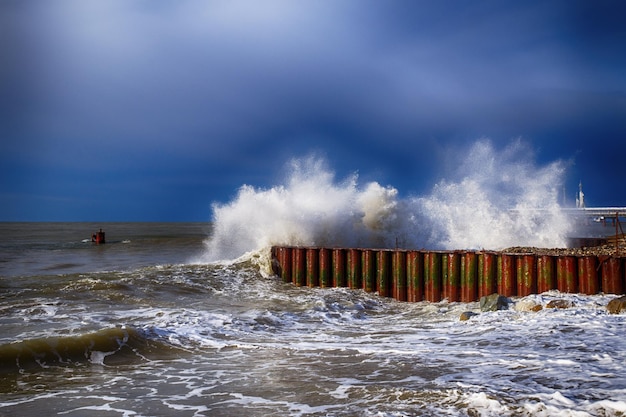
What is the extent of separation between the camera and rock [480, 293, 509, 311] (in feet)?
37.0

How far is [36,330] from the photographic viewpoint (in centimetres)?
966

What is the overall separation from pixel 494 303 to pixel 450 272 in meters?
2.36

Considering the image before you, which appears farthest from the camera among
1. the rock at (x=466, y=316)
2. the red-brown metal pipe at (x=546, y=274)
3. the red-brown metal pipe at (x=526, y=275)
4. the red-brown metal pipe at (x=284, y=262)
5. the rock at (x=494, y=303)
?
the red-brown metal pipe at (x=284, y=262)

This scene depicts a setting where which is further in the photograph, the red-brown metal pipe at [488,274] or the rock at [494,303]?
the red-brown metal pipe at [488,274]

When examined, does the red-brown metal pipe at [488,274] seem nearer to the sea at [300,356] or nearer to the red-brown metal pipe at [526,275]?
the red-brown metal pipe at [526,275]

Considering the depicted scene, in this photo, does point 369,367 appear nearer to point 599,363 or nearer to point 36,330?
point 599,363

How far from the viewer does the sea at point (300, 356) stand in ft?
18.5

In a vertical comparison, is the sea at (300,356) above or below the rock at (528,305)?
below

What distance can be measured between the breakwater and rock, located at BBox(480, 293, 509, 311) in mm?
1482

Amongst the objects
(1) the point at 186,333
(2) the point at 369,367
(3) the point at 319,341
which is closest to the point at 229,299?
(1) the point at 186,333

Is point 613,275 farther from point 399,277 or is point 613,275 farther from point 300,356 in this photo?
point 300,356

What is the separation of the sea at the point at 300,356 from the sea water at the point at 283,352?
1.1 inches

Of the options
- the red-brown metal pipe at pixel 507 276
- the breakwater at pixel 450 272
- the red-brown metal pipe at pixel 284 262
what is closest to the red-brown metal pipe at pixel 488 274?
the breakwater at pixel 450 272

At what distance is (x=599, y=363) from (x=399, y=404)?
2923 mm
